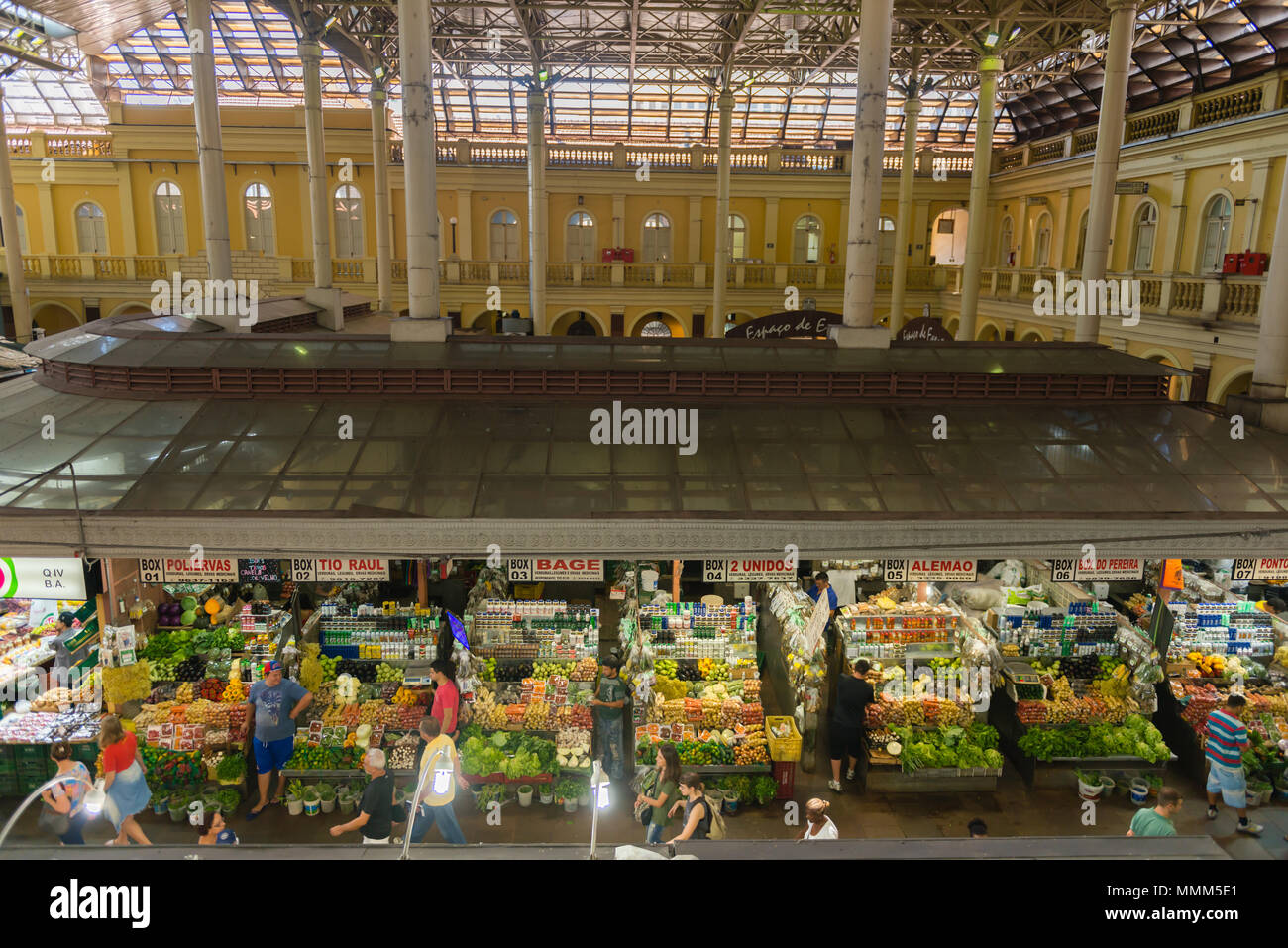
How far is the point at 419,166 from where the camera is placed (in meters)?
12.2

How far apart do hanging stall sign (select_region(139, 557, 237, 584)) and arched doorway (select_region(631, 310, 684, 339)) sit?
24.6 metres

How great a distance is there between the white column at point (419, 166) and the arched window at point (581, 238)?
2242cm

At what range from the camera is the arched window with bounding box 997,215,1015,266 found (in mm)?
32594

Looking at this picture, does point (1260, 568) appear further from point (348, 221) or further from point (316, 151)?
point (348, 221)

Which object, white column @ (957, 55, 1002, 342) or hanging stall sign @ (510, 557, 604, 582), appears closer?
hanging stall sign @ (510, 557, 604, 582)

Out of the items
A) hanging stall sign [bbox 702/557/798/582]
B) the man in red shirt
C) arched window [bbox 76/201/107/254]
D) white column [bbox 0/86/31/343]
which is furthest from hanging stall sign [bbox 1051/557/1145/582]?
arched window [bbox 76/201/107/254]

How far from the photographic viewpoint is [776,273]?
31906 mm

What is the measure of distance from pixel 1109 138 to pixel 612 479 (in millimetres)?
11763

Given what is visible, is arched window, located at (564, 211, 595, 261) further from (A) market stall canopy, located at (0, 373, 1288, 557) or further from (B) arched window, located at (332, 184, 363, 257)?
(A) market stall canopy, located at (0, 373, 1288, 557)

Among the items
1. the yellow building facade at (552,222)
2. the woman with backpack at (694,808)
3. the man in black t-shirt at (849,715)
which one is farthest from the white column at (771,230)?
the woman with backpack at (694,808)

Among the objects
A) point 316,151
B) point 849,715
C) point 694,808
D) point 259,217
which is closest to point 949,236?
point 316,151

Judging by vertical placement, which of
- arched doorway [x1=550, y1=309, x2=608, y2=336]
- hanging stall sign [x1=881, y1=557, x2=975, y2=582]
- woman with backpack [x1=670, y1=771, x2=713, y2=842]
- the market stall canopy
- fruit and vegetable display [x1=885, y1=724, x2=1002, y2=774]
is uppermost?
arched doorway [x1=550, y1=309, x2=608, y2=336]

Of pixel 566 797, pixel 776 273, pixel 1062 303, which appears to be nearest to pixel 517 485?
pixel 566 797

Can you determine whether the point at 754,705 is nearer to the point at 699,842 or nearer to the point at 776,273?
the point at 699,842
